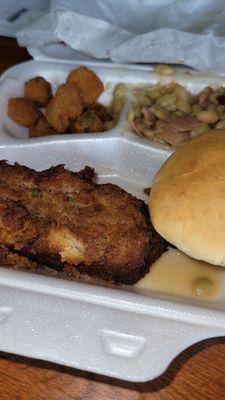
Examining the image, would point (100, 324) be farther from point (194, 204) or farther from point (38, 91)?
point (38, 91)

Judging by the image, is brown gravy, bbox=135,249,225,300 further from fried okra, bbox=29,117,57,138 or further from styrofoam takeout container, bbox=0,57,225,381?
Result: fried okra, bbox=29,117,57,138

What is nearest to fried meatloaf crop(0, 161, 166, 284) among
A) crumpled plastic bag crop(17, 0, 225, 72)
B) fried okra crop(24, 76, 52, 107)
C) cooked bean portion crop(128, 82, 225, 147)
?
cooked bean portion crop(128, 82, 225, 147)

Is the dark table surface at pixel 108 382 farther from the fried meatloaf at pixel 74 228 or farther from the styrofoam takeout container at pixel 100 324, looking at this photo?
the fried meatloaf at pixel 74 228

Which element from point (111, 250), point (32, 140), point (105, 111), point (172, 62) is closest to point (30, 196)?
point (111, 250)

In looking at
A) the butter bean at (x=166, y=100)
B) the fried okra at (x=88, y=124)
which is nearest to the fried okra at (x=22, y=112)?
the fried okra at (x=88, y=124)

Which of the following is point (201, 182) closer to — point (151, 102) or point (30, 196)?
point (30, 196)

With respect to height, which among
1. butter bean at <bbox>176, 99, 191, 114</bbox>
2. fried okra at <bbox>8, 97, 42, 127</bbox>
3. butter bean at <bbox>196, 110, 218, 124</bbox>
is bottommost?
fried okra at <bbox>8, 97, 42, 127</bbox>
